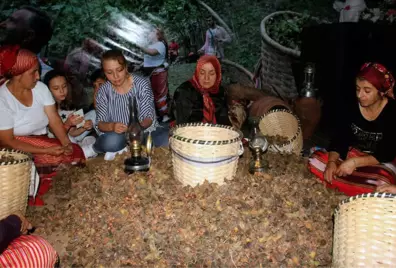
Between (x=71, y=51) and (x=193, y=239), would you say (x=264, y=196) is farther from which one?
(x=71, y=51)

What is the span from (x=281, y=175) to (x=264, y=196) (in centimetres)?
40

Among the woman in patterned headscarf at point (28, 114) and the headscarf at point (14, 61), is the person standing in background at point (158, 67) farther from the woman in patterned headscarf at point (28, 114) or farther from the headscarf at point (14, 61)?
the headscarf at point (14, 61)

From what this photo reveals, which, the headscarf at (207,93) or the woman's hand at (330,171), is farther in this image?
the headscarf at (207,93)

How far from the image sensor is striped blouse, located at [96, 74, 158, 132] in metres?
4.65

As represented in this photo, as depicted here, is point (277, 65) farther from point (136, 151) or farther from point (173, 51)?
point (136, 151)

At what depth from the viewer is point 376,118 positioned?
142 inches

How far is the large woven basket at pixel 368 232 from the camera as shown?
2.23m

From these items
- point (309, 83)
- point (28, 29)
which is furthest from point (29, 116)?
point (309, 83)

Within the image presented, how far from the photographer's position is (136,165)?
3.33 meters

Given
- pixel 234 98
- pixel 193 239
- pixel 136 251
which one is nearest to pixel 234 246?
pixel 193 239

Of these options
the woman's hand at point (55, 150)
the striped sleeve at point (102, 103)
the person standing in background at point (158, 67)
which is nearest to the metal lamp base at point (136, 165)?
the woman's hand at point (55, 150)

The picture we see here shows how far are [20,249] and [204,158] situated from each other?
141 cm

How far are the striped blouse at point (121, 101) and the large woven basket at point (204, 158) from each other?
1654 millimetres

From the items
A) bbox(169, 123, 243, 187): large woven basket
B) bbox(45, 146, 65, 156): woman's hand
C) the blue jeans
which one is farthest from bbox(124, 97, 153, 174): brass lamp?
the blue jeans
